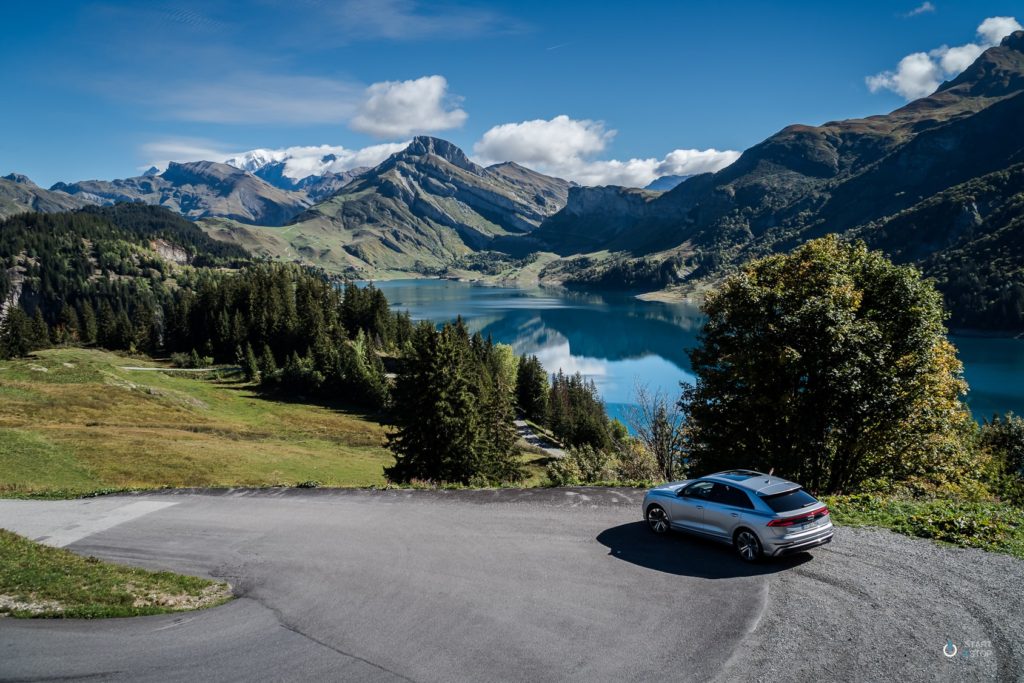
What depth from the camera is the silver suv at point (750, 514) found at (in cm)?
1416

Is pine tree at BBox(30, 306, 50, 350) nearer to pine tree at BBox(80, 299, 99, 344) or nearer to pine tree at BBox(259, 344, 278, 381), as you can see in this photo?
pine tree at BBox(80, 299, 99, 344)

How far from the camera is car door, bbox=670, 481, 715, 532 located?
52.7 feet

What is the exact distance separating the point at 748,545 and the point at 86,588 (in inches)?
692

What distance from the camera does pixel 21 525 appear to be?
22672 mm

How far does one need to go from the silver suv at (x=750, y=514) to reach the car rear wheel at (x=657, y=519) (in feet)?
0.10

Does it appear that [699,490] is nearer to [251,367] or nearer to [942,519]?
[942,519]

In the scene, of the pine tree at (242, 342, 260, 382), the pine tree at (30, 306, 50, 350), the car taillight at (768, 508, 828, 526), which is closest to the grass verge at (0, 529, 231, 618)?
the car taillight at (768, 508, 828, 526)

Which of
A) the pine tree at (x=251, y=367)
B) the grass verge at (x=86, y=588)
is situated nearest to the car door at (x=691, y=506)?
the grass verge at (x=86, y=588)

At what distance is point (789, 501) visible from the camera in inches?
577

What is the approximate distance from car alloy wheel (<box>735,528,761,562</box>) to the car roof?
1137 millimetres

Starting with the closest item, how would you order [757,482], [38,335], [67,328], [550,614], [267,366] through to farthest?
1. [550,614]
2. [757,482]
3. [267,366]
4. [38,335]
5. [67,328]

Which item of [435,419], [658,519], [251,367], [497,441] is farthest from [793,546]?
[251,367]

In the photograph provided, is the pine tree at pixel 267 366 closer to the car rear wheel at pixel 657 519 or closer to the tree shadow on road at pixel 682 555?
the tree shadow on road at pixel 682 555

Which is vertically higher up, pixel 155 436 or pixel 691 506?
pixel 691 506
